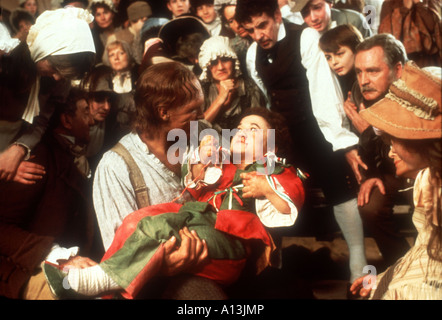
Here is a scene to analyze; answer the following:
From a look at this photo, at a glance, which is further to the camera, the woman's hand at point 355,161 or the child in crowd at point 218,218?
the woman's hand at point 355,161

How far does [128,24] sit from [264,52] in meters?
0.83

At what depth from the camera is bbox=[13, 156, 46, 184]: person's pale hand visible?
3232mm

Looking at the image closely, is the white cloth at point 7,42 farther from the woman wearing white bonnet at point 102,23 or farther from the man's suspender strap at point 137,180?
the man's suspender strap at point 137,180

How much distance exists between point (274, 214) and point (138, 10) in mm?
1432

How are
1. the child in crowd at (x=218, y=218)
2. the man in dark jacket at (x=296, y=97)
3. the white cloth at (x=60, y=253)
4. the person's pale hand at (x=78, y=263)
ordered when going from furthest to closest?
the man in dark jacket at (x=296, y=97) < the white cloth at (x=60, y=253) < the person's pale hand at (x=78, y=263) < the child in crowd at (x=218, y=218)

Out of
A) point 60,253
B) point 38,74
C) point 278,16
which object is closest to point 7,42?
point 38,74

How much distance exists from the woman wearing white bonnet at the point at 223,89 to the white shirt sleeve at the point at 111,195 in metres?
0.55

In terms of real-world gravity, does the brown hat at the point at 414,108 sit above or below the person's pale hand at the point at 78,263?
above

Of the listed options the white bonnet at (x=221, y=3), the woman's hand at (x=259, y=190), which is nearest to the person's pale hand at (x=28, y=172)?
the woman's hand at (x=259, y=190)

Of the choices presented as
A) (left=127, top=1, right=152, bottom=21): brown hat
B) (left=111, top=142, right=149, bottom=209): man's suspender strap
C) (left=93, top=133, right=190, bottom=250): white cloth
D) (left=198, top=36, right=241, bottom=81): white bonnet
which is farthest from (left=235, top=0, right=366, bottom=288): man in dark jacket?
(left=111, top=142, right=149, bottom=209): man's suspender strap

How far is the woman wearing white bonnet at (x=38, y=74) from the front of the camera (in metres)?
3.21

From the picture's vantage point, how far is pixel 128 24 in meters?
3.45

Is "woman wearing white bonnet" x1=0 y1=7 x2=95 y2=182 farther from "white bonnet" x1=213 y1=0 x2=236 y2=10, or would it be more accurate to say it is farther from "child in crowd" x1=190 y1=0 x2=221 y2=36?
"white bonnet" x1=213 y1=0 x2=236 y2=10
